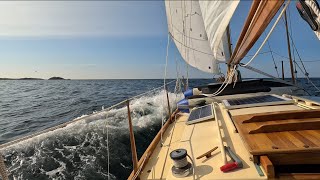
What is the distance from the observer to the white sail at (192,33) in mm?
10266

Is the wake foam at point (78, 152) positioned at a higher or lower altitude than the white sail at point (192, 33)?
lower

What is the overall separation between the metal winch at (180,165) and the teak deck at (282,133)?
0.77 meters

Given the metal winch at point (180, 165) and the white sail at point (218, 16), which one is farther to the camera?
the metal winch at point (180, 165)

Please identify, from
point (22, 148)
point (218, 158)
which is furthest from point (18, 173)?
point (218, 158)

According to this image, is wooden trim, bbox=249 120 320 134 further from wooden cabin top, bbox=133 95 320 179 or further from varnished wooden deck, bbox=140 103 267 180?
varnished wooden deck, bbox=140 103 267 180

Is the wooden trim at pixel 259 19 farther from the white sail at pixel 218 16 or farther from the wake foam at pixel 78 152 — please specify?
the wake foam at pixel 78 152

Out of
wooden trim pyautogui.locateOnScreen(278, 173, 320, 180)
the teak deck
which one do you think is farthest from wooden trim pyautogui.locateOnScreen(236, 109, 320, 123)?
wooden trim pyautogui.locateOnScreen(278, 173, 320, 180)

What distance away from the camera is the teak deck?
90.9 inches

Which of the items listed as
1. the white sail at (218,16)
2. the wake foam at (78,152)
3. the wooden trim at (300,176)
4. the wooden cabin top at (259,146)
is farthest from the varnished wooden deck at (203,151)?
the white sail at (218,16)

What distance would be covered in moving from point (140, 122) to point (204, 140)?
7366 mm

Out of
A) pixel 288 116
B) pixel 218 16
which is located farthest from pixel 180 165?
pixel 218 16

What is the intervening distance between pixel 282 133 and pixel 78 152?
21.4 feet

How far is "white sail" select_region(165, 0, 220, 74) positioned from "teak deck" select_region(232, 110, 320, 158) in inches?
261

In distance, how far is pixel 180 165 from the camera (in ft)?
9.01
